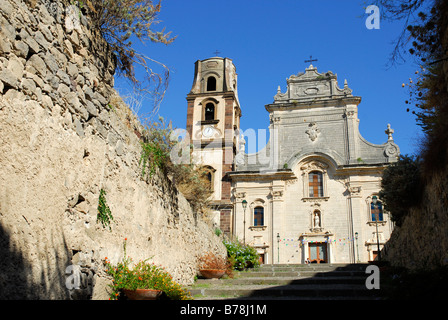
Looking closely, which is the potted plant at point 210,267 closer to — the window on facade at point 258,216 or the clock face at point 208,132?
the window on facade at point 258,216

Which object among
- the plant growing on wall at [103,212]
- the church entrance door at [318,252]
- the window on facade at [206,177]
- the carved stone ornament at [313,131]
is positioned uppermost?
the carved stone ornament at [313,131]

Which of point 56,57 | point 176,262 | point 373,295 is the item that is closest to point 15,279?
point 56,57

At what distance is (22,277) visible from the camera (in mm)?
3930

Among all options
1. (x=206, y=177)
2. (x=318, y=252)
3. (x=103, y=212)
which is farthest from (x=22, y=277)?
(x=318, y=252)

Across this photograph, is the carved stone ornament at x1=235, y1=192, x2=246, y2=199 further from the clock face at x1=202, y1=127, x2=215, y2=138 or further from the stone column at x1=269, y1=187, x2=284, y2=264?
the clock face at x1=202, y1=127, x2=215, y2=138

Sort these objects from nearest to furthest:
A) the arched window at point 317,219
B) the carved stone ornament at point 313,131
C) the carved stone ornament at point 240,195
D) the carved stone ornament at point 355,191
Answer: the arched window at point 317,219 → the carved stone ornament at point 355,191 → the carved stone ornament at point 240,195 → the carved stone ornament at point 313,131

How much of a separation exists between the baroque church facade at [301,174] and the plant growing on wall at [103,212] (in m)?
17.8

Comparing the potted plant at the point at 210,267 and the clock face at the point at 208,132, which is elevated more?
the clock face at the point at 208,132

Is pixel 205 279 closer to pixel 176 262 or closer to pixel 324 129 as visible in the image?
pixel 176 262

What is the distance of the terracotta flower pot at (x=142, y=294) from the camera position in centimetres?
607

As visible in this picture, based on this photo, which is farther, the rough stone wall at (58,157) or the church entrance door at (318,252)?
the church entrance door at (318,252)

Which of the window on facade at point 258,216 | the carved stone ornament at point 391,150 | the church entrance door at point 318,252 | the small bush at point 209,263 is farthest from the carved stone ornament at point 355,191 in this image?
the small bush at point 209,263

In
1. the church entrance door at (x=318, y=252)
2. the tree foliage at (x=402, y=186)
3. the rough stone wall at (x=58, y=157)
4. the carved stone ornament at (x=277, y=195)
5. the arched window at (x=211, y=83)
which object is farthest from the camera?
the arched window at (x=211, y=83)
